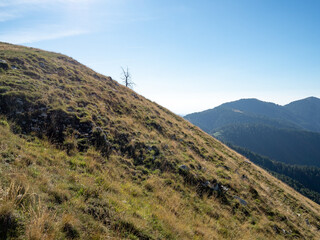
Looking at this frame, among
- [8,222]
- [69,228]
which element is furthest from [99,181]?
[8,222]

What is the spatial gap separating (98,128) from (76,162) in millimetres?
4027

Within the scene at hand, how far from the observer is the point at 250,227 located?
924cm

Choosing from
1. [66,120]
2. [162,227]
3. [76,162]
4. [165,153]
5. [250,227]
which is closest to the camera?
[162,227]

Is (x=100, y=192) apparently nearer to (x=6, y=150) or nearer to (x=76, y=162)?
(x=76, y=162)

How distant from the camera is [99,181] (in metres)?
7.25

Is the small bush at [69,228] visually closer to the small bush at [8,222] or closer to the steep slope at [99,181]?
the steep slope at [99,181]

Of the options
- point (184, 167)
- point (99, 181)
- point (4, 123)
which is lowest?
point (184, 167)

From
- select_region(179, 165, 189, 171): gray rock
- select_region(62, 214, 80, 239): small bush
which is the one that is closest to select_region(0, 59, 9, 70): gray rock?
select_region(62, 214, 80, 239): small bush

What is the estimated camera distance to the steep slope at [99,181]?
4597 mm

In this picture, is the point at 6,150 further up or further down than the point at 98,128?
further down

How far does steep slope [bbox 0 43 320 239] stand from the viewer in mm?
4597

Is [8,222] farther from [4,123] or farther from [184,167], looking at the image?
[184,167]

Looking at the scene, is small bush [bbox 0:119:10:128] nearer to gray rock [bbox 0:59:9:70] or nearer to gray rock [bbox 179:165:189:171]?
gray rock [bbox 0:59:9:70]

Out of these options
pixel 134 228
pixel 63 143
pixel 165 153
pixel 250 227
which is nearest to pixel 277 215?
pixel 250 227
